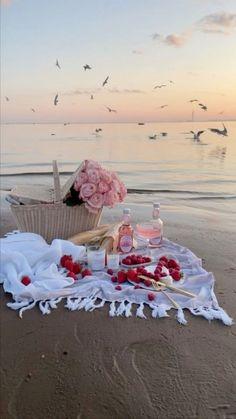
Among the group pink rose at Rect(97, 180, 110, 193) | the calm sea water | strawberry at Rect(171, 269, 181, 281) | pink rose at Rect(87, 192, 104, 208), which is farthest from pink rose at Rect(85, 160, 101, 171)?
the calm sea water

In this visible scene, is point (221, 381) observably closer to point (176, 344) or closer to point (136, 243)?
point (176, 344)

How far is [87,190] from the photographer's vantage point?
3992 mm

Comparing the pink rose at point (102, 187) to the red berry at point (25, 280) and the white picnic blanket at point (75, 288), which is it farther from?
the red berry at point (25, 280)

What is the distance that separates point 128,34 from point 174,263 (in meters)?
11.3

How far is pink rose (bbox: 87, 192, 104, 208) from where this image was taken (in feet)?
13.2

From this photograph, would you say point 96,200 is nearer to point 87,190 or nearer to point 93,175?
point 87,190

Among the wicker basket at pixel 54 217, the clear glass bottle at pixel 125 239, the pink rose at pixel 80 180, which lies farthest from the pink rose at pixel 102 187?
the clear glass bottle at pixel 125 239

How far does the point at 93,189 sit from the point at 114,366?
2060mm

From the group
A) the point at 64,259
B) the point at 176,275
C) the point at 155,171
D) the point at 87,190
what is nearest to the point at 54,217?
the point at 87,190

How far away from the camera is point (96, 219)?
14.1 ft

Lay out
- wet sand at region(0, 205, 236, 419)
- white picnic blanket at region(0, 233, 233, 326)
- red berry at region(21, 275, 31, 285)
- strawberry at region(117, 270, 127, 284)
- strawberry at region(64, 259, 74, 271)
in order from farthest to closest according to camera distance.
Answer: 1. strawberry at region(64, 259, 74, 271)
2. strawberry at region(117, 270, 127, 284)
3. red berry at region(21, 275, 31, 285)
4. white picnic blanket at region(0, 233, 233, 326)
5. wet sand at region(0, 205, 236, 419)

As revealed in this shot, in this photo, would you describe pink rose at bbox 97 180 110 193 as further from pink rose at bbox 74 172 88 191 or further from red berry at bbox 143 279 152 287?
red berry at bbox 143 279 152 287

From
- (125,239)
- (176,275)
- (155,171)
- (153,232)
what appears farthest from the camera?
(155,171)

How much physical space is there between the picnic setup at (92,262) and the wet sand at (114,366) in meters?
0.11
